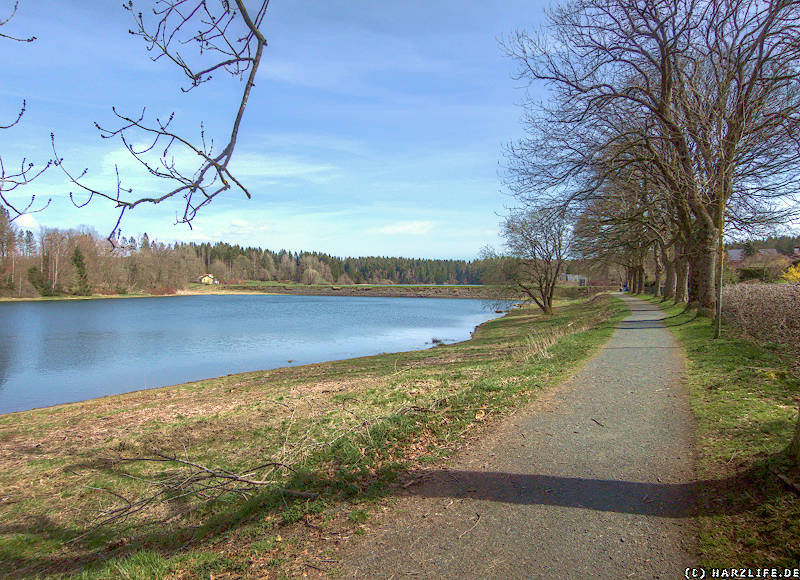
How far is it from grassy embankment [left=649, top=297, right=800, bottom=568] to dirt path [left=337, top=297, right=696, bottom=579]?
18 cm

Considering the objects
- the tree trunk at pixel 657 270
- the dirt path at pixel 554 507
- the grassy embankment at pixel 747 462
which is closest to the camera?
the grassy embankment at pixel 747 462

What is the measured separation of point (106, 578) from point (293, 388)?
933 cm

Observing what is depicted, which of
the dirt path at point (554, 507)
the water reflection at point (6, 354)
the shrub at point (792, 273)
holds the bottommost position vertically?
the water reflection at point (6, 354)

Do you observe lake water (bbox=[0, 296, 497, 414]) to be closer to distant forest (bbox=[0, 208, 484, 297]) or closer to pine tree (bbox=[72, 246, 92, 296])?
distant forest (bbox=[0, 208, 484, 297])

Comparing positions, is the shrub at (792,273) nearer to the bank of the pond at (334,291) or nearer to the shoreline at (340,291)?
the bank of the pond at (334,291)

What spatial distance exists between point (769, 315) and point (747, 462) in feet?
26.3

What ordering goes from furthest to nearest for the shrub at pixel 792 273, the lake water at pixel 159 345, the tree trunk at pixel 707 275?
1. the shrub at pixel 792 273
2. the lake water at pixel 159 345
3. the tree trunk at pixel 707 275

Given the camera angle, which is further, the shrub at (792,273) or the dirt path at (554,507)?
the shrub at (792,273)

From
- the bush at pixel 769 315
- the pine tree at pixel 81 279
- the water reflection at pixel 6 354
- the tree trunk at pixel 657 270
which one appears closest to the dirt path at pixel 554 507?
the bush at pixel 769 315

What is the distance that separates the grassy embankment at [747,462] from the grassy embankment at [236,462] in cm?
249

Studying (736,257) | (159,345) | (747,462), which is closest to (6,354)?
(159,345)

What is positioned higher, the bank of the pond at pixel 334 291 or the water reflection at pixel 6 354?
the bank of the pond at pixel 334 291

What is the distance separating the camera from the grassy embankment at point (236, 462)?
410 centimetres

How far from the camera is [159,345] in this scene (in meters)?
25.8
